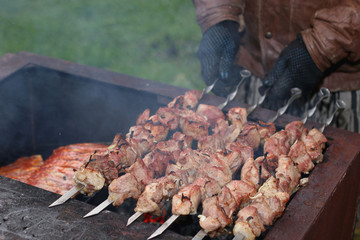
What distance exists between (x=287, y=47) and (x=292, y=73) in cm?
22

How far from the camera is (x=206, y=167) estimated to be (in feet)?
6.84

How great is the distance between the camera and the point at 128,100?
2961 mm

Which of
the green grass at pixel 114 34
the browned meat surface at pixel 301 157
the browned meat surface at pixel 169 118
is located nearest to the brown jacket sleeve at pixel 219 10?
the browned meat surface at pixel 169 118

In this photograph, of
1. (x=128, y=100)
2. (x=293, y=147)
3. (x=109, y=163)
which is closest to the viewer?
(x=109, y=163)

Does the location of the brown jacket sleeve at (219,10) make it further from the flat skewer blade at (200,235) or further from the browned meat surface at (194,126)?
the flat skewer blade at (200,235)

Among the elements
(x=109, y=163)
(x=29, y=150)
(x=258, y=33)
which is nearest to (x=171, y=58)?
(x=258, y=33)

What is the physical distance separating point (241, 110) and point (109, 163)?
37.0 inches

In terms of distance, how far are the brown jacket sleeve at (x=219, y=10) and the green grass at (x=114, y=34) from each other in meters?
2.75

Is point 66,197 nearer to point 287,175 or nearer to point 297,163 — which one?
point 287,175

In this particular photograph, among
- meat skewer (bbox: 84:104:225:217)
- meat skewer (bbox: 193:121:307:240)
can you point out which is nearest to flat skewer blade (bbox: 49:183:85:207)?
meat skewer (bbox: 84:104:225:217)

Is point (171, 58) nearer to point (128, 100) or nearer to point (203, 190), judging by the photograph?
point (128, 100)

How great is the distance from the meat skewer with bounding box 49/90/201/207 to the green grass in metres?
3.62

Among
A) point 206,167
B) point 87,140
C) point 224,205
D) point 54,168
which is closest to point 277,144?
point 206,167

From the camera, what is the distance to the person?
302 centimetres
